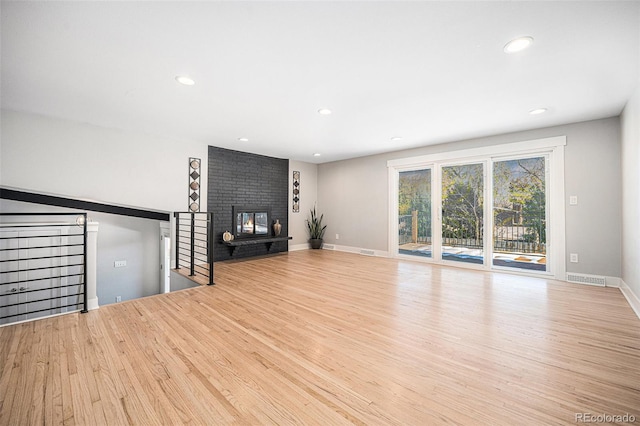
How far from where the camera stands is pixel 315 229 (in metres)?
7.49

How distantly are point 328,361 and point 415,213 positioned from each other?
4.48m

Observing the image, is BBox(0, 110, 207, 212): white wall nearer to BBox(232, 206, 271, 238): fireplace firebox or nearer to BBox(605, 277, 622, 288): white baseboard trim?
BBox(232, 206, 271, 238): fireplace firebox

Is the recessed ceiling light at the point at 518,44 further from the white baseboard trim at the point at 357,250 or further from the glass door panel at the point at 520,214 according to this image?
the white baseboard trim at the point at 357,250

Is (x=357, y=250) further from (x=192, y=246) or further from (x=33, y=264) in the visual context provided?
(x=33, y=264)

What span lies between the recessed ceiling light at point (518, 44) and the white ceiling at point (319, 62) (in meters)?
0.06

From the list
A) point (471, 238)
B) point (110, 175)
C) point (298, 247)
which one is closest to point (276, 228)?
point (298, 247)

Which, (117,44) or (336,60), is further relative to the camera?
(336,60)

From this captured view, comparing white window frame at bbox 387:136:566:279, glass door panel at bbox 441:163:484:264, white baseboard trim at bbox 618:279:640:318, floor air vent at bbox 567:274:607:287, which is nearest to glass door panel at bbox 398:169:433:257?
white window frame at bbox 387:136:566:279

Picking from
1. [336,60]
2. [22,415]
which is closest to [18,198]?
[22,415]

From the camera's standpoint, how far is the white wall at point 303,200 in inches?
282

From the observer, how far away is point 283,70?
8.39ft

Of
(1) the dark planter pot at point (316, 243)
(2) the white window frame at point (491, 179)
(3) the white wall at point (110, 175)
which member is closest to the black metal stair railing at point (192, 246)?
(3) the white wall at point (110, 175)

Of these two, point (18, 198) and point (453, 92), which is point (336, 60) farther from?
point (18, 198)

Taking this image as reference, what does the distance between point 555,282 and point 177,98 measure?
5682 mm
